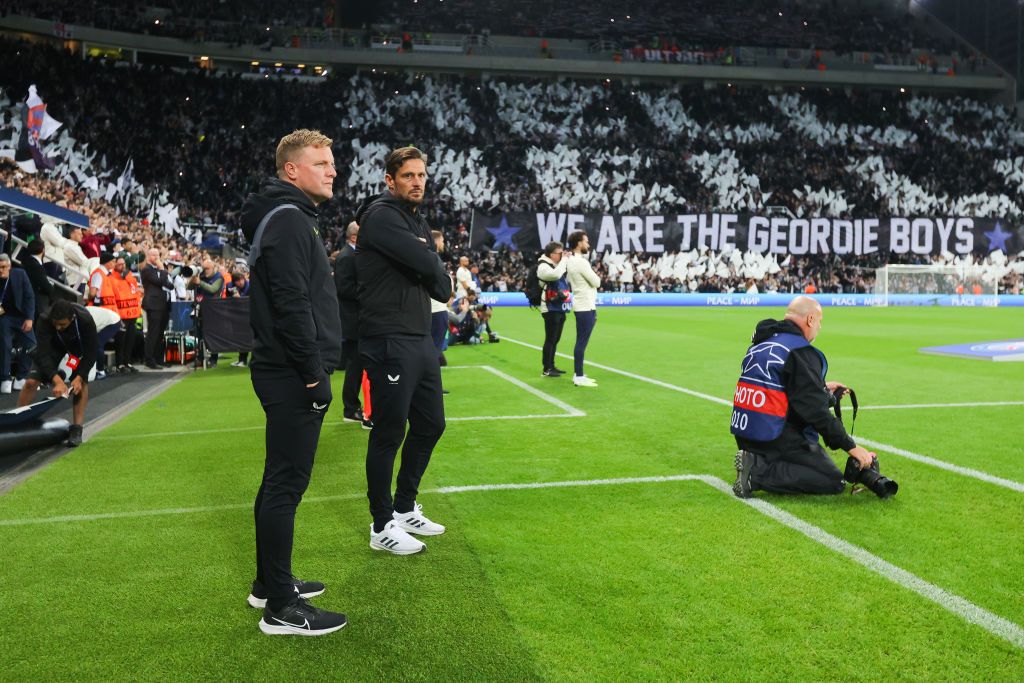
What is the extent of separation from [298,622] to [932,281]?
42136 millimetres

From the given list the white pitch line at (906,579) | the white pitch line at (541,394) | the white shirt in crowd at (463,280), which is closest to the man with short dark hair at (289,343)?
the white pitch line at (906,579)

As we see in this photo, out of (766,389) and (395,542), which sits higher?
(766,389)

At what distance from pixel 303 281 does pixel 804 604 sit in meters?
2.74

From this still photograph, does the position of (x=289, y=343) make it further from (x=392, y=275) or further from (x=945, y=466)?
(x=945, y=466)

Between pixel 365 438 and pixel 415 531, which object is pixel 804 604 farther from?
pixel 365 438

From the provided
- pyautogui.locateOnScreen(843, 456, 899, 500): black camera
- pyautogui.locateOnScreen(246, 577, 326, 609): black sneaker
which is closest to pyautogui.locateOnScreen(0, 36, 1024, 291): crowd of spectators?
pyautogui.locateOnScreen(843, 456, 899, 500): black camera

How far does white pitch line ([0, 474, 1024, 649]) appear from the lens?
12.8 ft

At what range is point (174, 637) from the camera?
389cm

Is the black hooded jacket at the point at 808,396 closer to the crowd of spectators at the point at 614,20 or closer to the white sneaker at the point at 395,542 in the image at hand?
the white sneaker at the point at 395,542

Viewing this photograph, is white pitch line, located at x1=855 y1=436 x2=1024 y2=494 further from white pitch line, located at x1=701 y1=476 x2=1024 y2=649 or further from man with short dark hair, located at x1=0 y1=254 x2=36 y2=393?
man with short dark hair, located at x1=0 y1=254 x2=36 y2=393

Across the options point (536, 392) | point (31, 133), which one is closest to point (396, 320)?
point (536, 392)

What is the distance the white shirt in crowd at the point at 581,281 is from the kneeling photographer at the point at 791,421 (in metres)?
6.17

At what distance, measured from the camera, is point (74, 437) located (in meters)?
8.48

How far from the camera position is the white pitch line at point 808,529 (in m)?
3.91
